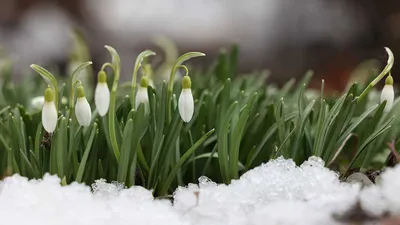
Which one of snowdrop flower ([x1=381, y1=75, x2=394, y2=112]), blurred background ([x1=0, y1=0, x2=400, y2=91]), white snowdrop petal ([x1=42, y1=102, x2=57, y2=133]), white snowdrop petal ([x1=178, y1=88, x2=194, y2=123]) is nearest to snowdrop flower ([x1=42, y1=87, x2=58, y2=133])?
white snowdrop petal ([x1=42, y1=102, x2=57, y2=133])

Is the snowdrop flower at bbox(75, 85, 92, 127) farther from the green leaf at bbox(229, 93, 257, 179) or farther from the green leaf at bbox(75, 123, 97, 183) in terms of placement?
the green leaf at bbox(229, 93, 257, 179)

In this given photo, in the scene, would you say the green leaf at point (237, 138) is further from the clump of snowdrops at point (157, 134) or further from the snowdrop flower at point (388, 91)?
the snowdrop flower at point (388, 91)

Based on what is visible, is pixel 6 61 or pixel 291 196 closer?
pixel 291 196

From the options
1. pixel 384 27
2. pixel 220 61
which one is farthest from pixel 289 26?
pixel 220 61

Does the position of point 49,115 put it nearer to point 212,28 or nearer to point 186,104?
point 186,104

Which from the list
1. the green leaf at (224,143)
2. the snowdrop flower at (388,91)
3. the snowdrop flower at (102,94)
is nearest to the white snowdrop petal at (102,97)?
the snowdrop flower at (102,94)

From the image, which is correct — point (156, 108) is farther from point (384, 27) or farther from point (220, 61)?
point (384, 27)
